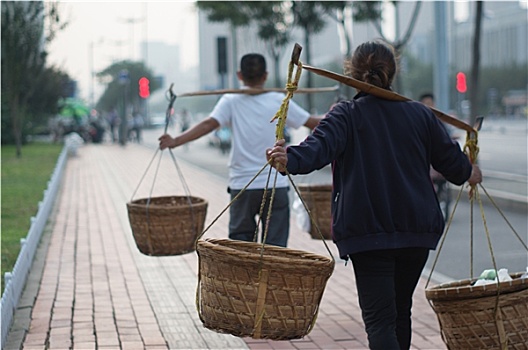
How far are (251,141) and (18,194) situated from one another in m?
9.81

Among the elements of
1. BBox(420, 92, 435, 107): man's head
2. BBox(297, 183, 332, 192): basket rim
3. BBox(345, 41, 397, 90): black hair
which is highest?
BBox(345, 41, 397, 90): black hair

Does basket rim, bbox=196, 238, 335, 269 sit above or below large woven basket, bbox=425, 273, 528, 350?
above

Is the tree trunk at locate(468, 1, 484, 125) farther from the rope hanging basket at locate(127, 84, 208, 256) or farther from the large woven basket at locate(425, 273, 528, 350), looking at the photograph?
the large woven basket at locate(425, 273, 528, 350)

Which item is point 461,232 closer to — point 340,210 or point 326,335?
point 326,335

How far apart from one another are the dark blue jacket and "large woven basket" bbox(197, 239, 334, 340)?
0.90 feet

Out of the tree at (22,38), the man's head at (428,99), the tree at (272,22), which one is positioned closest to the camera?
the man's head at (428,99)

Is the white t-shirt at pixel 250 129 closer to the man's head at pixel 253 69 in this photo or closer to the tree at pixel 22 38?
the man's head at pixel 253 69

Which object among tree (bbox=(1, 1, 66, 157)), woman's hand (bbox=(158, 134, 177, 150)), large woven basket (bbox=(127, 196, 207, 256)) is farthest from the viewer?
tree (bbox=(1, 1, 66, 157))

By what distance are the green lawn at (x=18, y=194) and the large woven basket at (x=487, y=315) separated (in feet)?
15.0

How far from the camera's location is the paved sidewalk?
5828 millimetres

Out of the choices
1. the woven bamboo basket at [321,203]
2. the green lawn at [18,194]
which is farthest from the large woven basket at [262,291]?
the green lawn at [18,194]

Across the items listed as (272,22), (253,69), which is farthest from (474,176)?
(272,22)

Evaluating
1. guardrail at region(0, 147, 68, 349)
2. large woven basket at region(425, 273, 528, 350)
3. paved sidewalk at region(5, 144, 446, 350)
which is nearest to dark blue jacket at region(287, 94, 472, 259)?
large woven basket at region(425, 273, 528, 350)

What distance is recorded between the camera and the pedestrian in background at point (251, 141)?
6.30 metres
